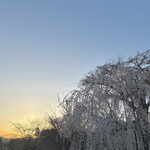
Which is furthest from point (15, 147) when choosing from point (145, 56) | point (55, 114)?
point (145, 56)

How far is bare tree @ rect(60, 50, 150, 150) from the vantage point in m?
4.05

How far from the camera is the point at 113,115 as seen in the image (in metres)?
4.29

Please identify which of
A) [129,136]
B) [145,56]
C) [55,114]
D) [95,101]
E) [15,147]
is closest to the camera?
[129,136]

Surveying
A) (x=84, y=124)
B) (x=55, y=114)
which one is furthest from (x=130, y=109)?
(x=55, y=114)

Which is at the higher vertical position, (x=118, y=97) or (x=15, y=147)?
(x=118, y=97)

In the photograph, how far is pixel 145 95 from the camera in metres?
4.78

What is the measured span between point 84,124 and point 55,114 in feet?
A: 45.2

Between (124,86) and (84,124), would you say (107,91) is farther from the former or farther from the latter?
(84,124)

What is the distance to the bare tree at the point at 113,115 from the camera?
4.05 metres

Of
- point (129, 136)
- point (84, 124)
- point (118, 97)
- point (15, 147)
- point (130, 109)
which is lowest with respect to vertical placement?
point (15, 147)

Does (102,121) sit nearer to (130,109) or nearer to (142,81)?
(130,109)

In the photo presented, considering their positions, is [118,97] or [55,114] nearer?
[118,97]

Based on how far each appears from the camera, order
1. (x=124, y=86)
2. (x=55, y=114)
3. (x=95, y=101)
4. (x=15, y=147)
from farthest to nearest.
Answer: (x=15, y=147) → (x=55, y=114) → (x=124, y=86) → (x=95, y=101)

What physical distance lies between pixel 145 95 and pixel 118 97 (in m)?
0.79
